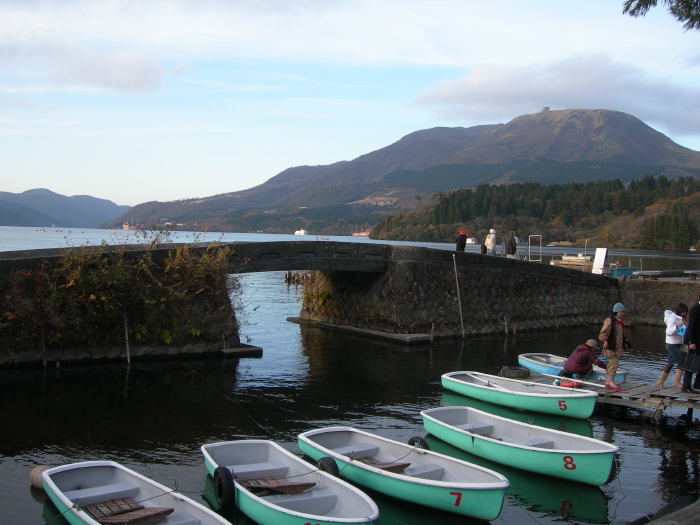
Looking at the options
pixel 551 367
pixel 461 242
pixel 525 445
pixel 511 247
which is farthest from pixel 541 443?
pixel 511 247

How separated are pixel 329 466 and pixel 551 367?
10.3 m

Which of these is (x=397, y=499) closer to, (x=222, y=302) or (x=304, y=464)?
(x=304, y=464)

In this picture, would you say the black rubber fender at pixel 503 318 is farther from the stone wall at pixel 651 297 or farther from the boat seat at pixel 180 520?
the boat seat at pixel 180 520

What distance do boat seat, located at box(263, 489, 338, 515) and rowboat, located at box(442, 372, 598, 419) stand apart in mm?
7084

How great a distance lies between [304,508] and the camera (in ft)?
29.3

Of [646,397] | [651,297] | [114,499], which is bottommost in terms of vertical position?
[114,499]

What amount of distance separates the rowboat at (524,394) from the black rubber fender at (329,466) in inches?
252

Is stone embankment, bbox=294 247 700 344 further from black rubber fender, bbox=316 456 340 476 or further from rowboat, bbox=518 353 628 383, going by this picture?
black rubber fender, bbox=316 456 340 476

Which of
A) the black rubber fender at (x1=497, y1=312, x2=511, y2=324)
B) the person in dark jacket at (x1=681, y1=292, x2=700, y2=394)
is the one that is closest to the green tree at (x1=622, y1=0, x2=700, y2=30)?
the person in dark jacket at (x1=681, y1=292, x2=700, y2=394)

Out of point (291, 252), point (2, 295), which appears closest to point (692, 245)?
point (291, 252)

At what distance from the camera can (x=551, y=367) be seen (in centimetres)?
1833

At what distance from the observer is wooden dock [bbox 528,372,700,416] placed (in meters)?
13.7

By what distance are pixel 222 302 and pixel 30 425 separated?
7571 mm

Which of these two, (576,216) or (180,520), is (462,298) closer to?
(180,520)
